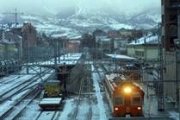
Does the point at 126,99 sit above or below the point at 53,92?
above

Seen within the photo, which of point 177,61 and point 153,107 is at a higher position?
point 177,61

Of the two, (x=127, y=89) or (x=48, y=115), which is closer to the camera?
(x=127, y=89)

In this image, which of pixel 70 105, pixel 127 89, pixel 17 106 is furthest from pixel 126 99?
pixel 17 106

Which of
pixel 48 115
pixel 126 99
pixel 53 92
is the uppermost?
pixel 126 99

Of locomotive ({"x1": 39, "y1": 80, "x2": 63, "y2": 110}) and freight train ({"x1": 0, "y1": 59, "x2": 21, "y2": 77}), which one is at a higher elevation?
freight train ({"x1": 0, "y1": 59, "x2": 21, "y2": 77})

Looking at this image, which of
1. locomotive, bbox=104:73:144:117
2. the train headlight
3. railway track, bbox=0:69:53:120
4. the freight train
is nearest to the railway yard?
railway track, bbox=0:69:53:120

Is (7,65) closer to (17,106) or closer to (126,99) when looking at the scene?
(17,106)

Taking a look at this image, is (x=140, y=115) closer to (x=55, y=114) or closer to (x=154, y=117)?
(x=154, y=117)

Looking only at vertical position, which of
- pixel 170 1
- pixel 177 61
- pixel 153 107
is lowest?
pixel 153 107

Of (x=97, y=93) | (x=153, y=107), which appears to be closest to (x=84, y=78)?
(x=97, y=93)

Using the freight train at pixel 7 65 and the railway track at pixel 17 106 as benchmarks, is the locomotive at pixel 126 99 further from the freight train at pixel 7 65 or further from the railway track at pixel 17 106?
the freight train at pixel 7 65

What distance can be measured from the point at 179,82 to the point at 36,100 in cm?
1348

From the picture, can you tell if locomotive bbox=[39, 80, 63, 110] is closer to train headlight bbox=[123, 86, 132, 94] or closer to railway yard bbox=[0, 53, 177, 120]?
railway yard bbox=[0, 53, 177, 120]

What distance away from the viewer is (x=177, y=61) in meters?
37.2
